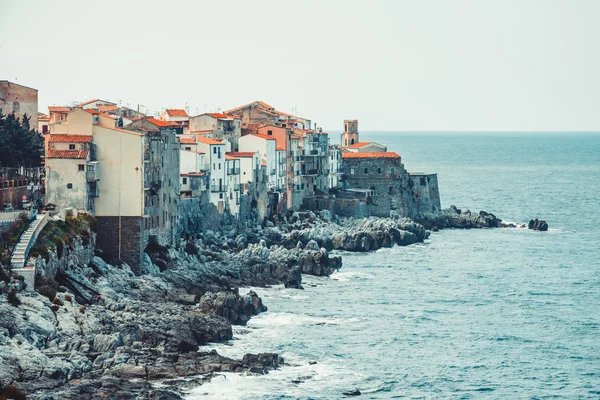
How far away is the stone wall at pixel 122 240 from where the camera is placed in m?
72.5

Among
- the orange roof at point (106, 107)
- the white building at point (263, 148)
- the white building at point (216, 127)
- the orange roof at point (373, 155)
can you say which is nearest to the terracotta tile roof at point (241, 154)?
the white building at point (216, 127)

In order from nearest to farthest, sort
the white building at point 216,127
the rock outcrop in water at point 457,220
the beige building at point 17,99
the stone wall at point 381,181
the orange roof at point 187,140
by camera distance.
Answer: the orange roof at point 187,140 < the beige building at point 17,99 < the white building at point 216,127 < the stone wall at point 381,181 < the rock outcrop in water at point 457,220

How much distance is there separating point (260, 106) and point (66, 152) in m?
53.0

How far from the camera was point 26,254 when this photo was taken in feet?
201

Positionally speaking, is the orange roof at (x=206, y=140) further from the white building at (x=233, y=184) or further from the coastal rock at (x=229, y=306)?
the coastal rock at (x=229, y=306)

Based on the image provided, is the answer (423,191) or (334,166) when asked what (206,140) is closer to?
(334,166)

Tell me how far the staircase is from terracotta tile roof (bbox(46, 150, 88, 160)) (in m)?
6.20

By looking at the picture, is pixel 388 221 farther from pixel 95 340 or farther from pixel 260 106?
pixel 95 340

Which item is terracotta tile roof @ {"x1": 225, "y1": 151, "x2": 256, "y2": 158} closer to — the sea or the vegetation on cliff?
the sea

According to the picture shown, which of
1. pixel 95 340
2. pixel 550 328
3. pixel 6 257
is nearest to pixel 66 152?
pixel 6 257

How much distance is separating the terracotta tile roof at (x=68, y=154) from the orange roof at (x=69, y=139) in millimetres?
684

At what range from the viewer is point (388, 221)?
11206cm

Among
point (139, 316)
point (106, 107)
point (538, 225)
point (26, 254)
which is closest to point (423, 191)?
point (538, 225)

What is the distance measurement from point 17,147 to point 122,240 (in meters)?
12.0
